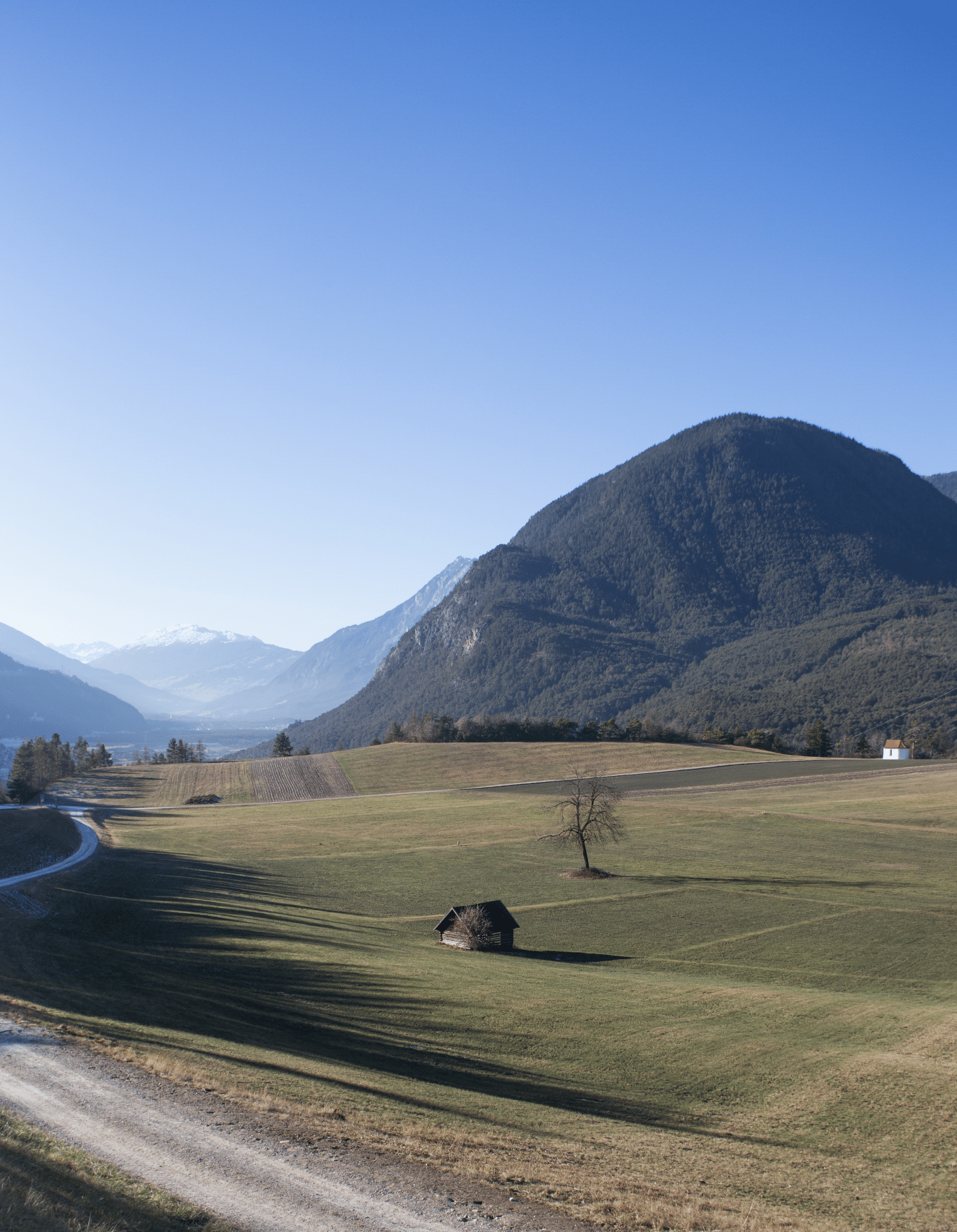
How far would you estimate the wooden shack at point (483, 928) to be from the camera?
4862 cm

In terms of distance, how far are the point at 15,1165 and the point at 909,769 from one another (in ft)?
446

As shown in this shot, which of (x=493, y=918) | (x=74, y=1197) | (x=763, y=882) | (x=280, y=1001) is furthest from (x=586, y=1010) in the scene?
(x=763, y=882)

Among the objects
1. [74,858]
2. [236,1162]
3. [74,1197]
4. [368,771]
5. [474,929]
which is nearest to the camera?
[74,1197]

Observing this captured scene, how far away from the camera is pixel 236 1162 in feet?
49.7

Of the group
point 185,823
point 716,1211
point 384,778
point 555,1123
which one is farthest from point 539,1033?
point 384,778

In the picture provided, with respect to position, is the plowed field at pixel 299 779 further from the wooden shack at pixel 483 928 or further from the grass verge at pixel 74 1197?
the grass verge at pixel 74 1197

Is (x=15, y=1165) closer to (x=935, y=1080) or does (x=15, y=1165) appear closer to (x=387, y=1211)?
(x=387, y=1211)

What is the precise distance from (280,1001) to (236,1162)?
50.9 feet

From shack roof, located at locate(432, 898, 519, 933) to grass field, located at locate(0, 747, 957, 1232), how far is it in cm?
171

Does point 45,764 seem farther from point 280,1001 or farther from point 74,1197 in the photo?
point 74,1197

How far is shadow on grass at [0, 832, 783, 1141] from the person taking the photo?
22172mm

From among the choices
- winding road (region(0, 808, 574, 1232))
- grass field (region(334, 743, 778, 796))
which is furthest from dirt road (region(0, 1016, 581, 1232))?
grass field (region(334, 743, 778, 796))

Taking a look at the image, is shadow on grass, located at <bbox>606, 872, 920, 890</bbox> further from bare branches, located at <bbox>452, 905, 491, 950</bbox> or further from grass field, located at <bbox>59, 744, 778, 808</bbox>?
grass field, located at <bbox>59, 744, 778, 808</bbox>

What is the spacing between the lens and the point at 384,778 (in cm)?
14325
